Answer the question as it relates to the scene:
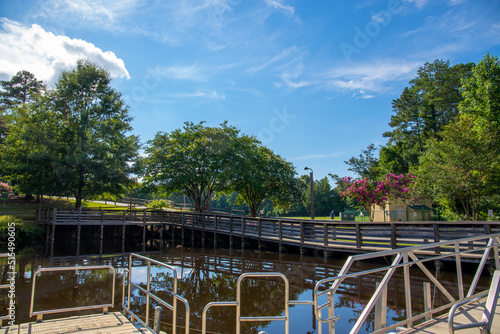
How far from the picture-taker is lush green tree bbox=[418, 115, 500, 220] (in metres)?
21.8

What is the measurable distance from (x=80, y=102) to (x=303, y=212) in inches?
2546

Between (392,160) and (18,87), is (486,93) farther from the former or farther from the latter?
(18,87)

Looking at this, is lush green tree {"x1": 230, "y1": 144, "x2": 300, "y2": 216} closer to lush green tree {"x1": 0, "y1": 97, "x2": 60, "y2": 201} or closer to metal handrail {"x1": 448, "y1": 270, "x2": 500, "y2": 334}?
lush green tree {"x1": 0, "y1": 97, "x2": 60, "y2": 201}

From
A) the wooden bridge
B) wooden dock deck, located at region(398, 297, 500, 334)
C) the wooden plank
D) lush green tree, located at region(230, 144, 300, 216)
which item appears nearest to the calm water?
the wooden bridge

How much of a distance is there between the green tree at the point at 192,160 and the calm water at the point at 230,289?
14.0 m

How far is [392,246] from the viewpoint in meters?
13.3

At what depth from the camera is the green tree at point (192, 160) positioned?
98.8 feet

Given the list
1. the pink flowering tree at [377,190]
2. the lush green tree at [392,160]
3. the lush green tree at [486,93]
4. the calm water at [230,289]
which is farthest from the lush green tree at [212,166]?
the lush green tree at [392,160]

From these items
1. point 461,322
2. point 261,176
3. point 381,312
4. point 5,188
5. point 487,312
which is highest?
point 261,176

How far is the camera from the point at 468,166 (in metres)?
22.3

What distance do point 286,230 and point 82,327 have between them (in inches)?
540

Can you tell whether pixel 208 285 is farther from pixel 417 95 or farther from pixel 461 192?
pixel 417 95

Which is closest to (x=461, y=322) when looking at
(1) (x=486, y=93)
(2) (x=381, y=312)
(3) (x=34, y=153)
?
(2) (x=381, y=312)

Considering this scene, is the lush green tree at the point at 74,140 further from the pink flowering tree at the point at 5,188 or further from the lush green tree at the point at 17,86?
the lush green tree at the point at 17,86
